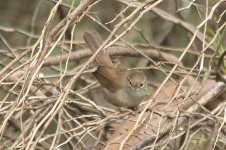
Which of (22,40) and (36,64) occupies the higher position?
(36,64)

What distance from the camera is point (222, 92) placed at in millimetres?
3783

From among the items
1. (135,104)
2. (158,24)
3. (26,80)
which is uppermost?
(26,80)

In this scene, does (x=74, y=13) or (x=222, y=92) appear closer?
(x=74, y=13)

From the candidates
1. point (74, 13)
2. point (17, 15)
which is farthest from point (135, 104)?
point (17, 15)

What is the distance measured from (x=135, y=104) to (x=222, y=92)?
537 mm

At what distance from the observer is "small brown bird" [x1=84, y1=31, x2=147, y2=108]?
413cm

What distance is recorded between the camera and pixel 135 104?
4.06 meters

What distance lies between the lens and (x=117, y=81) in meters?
4.27

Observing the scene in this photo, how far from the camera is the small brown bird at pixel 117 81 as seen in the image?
4129 millimetres

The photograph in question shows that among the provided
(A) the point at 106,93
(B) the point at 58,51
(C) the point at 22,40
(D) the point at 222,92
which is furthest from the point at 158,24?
(D) the point at 222,92

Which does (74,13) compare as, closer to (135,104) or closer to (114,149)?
(114,149)

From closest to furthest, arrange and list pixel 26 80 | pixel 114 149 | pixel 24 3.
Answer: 1. pixel 26 80
2. pixel 114 149
3. pixel 24 3

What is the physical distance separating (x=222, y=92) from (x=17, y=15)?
10.9 feet

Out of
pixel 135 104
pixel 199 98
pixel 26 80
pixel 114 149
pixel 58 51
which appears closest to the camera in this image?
pixel 26 80
